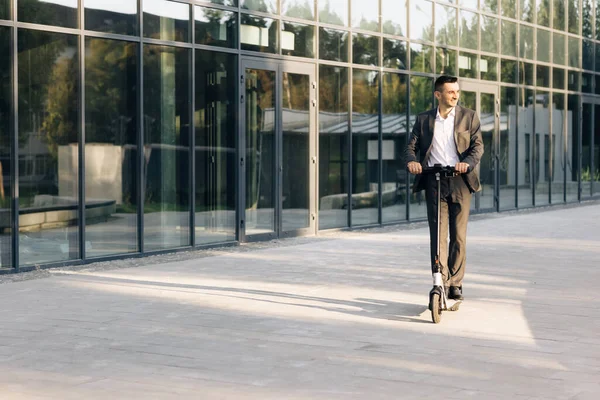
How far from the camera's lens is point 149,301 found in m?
9.74

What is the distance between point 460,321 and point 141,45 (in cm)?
672

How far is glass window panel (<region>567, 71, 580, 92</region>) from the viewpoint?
86.9 feet

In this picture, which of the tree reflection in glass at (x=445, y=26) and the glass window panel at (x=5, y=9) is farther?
the tree reflection in glass at (x=445, y=26)

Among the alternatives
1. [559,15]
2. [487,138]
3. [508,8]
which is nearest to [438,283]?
[487,138]

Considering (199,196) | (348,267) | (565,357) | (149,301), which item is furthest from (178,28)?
(565,357)

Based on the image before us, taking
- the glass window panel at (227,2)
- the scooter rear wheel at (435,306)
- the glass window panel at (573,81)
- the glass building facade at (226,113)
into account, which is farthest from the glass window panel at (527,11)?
the scooter rear wheel at (435,306)

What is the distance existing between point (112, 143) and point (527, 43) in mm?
13624

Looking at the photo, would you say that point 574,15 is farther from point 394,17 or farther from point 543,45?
point 394,17

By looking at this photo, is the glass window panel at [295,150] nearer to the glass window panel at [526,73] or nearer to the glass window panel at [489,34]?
the glass window panel at [489,34]

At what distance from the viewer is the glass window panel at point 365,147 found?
721 inches

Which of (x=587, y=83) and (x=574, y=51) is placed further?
(x=587, y=83)

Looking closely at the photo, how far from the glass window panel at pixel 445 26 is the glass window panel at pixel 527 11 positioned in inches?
133

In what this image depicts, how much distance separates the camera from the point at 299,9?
16.7 m

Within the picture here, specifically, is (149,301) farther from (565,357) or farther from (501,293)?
(565,357)
